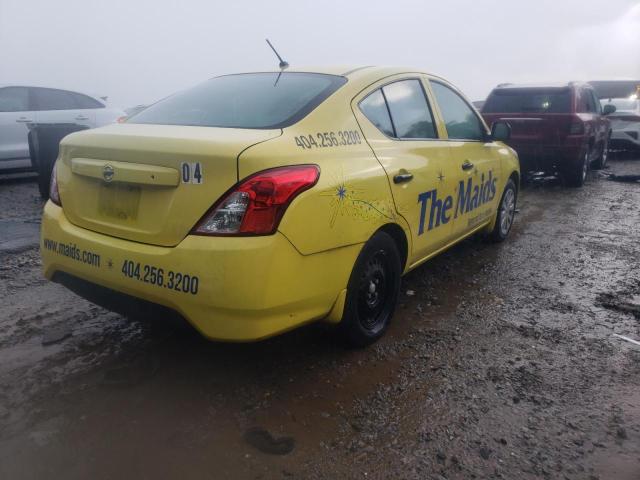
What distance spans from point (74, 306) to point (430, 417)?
2.51m

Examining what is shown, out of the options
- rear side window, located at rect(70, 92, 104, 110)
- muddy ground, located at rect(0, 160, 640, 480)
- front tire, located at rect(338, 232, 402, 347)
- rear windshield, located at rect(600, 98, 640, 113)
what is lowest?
muddy ground, located at rect(0, 160, 640, 480)

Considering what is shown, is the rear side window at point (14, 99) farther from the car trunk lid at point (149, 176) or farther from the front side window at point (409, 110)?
the front side window at point (409, 110)

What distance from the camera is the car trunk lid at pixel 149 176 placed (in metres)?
2.27

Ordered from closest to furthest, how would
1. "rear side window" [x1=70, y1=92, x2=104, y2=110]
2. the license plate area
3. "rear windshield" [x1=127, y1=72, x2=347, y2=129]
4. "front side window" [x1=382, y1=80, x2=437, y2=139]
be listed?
the license plate area → "rear windshield" [x1=127, y1=72, x2=347, y2=129] → "front side window" [x1=382, y1=80, x2=437, y2=139] → "rear side window" [x1=70, y1=92, x2=104, y2=110]

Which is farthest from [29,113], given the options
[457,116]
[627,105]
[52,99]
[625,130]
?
[627,105]

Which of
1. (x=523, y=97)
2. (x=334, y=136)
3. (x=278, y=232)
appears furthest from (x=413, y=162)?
(x=523, y=97)

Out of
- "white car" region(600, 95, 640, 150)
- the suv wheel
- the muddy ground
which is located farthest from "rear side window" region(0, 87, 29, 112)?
"white car" region(600, 95, 640, 150)

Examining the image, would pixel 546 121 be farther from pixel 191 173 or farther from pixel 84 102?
pixel 84 102

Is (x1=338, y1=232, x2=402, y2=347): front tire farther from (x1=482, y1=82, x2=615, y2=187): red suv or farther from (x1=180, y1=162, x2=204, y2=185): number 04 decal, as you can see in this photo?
(x1=482, y1=82, x2=615, y2=187): red suv

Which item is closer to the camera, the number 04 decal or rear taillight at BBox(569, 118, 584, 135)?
the number 04 decal

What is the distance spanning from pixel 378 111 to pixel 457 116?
131 centimetres

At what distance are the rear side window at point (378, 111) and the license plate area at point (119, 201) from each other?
1326 millimetres

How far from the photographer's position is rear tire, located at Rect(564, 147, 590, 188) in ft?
27.6

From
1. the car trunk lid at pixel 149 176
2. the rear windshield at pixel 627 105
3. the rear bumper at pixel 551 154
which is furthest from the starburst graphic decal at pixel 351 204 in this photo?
the rear windshield at pixel 627 105
